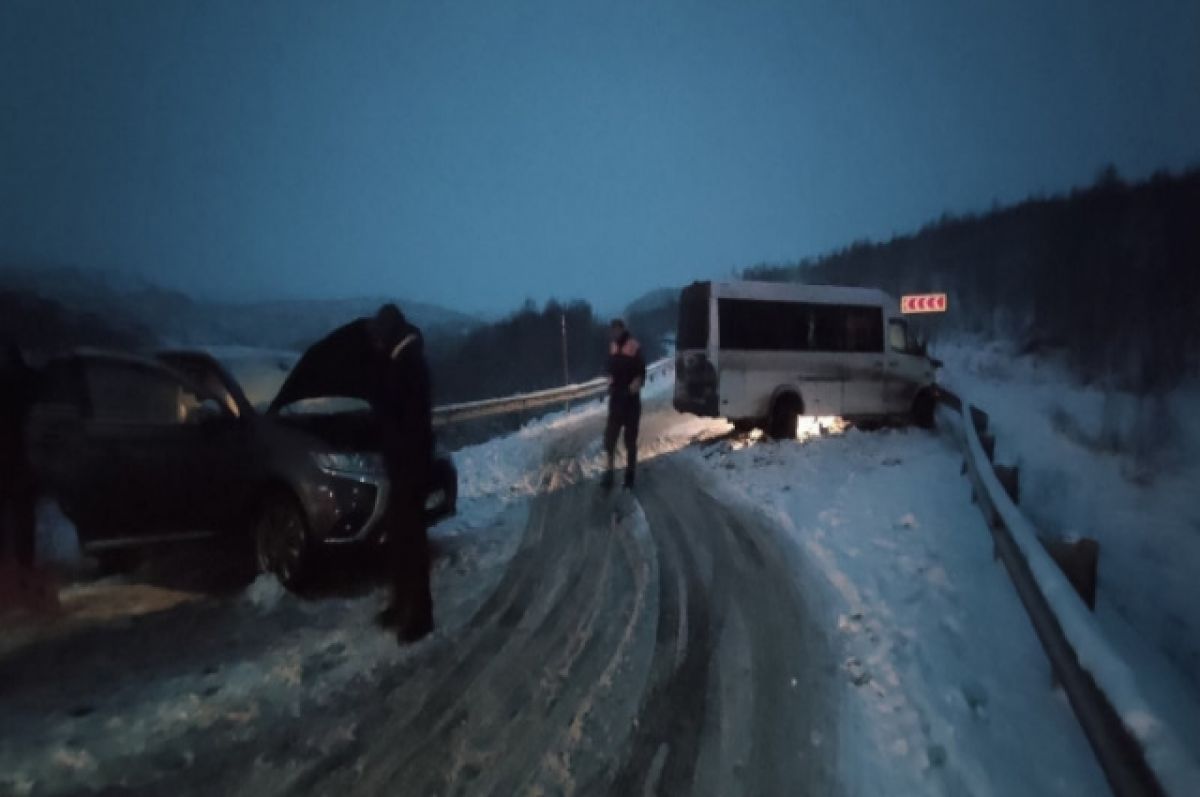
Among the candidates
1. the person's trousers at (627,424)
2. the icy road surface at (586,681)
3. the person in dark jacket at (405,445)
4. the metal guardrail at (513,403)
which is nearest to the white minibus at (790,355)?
the metal guardrail at (513,403)

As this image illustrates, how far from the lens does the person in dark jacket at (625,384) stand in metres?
9.52

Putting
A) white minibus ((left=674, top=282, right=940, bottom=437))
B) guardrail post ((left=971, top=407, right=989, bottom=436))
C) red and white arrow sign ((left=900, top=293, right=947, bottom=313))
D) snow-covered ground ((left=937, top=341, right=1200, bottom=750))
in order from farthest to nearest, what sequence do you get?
red and white arrow sign ((left=900, top=293, right=947, bottom=313)) → white minibus ((left=674, top=282, right=940, bottom=437)) → guardrail post ((left=971, top=407, right=989, bottom=436)) → snow-covered ground ((left=937, top=341, right=1200, bottom=750))

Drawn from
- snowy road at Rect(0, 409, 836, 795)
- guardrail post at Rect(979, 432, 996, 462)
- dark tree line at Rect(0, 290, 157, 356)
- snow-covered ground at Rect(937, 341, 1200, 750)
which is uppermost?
dark tree line at Rect(0, 290, 157, 356)

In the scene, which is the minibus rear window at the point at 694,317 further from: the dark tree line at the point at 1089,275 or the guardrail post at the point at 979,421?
the dark tree line at the point at 1089,275

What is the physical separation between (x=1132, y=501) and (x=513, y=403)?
13781 mm

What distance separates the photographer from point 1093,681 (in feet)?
10.2

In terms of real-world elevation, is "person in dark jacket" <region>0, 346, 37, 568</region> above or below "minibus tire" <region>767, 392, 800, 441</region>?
above

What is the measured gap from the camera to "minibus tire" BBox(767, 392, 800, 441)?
13289mm

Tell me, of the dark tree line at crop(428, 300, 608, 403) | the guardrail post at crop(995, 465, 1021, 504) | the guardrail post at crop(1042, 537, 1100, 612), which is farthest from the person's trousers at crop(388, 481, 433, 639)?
the dark tree line at crop(428, 300, 608, 403)

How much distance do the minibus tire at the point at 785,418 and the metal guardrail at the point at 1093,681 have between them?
790 cm

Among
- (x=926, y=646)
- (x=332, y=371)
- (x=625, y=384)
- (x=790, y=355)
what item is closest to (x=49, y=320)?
(x=332, y=371)

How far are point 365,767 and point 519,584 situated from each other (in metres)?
2.78

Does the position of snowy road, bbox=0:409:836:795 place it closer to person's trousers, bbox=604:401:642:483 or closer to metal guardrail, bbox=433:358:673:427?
person's trousers, bbox=604:401:642:483

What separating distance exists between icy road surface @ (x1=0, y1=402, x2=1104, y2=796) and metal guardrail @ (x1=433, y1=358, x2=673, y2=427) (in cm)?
604
